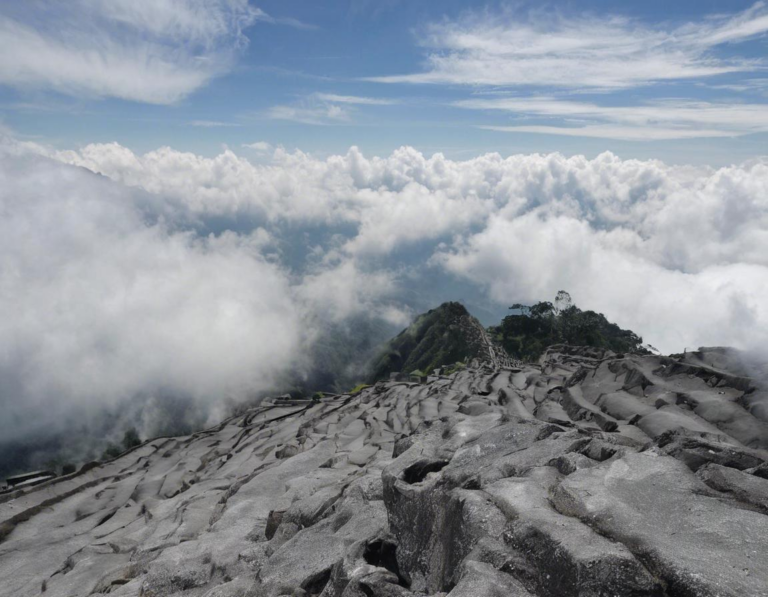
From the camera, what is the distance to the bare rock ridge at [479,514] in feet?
40.0

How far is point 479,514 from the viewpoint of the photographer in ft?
49.2

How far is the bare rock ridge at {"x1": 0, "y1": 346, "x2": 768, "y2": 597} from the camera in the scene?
12.2 meters

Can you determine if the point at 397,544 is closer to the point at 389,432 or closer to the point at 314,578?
the point at 314,578

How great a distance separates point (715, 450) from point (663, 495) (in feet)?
16.8

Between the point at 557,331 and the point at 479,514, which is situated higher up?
the point at 479,514

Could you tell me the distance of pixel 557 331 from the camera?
16850 centimetres

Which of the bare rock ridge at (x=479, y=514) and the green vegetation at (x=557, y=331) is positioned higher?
the bare rock ridge at (x=479, y=514)

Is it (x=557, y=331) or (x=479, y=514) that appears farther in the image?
(x=557, y=331)

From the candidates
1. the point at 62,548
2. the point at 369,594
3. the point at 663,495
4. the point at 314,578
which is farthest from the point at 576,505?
the point at 62,548

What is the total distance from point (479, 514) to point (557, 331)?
539 feet

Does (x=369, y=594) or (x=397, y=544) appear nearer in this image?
(x=369, y=594)

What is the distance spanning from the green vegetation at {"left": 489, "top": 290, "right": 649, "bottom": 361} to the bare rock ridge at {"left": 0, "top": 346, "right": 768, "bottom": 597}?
11264 cm

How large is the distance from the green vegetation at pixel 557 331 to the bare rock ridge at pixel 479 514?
370 feet

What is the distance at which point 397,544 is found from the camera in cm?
1784
